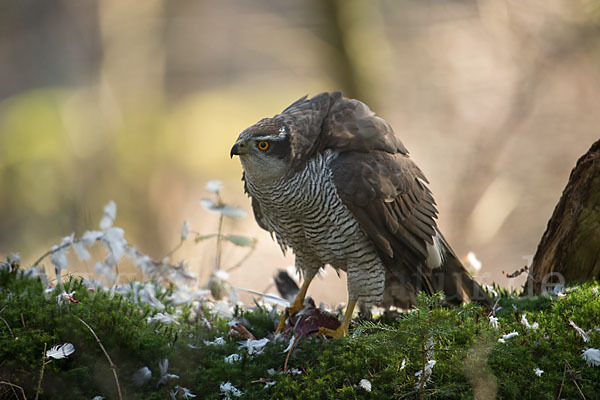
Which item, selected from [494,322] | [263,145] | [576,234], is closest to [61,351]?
[263,145]

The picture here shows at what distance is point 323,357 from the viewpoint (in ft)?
9.16

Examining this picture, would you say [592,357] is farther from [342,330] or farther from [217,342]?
[217,342]

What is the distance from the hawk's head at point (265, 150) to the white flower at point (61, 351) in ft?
4.36

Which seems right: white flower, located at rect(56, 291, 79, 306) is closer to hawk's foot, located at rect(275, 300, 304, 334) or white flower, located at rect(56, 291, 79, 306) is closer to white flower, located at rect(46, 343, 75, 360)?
white flower, located at rect(46, 343, 75, 360)

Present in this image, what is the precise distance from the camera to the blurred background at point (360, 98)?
6.89 metres

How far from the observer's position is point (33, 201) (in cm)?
709

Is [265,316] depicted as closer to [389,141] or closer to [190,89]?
[389,141]

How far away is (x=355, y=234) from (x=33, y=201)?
210 inches

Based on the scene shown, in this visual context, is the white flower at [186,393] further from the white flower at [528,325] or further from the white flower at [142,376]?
the white flower at [528,325]

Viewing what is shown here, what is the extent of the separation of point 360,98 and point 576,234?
394 centimetres

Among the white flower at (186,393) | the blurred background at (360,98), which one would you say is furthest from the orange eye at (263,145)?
the blurred background at (360,98)

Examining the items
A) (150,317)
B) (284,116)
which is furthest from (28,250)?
(284,116)

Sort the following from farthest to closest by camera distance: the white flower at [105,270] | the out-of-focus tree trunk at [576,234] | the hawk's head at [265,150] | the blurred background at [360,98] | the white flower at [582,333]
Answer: the blurred background at [360,98] → the white flower at [105,270] → the out-of-focus tree trunk at [576,234] → the hawk's head at [265,150] → the white flower at [582,333]

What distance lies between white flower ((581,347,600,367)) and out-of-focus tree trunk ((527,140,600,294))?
114 centimetres
